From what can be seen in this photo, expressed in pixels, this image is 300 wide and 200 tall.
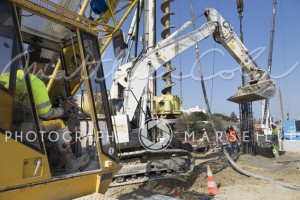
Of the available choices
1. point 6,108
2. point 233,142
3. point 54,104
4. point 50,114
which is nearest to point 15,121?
point 6,108

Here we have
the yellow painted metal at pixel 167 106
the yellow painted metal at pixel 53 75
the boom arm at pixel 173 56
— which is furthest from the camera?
the yellow painted metal at pixel 167 106

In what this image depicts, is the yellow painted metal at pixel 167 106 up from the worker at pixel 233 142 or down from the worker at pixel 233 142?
up

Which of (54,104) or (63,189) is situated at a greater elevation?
(54,104)

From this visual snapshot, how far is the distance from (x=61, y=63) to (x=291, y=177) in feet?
25.2

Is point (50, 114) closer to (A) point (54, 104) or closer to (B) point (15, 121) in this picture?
(B) point (15, 121)

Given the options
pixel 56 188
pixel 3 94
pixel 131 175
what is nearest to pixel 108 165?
pixel 56 188

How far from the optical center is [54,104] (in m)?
5.11

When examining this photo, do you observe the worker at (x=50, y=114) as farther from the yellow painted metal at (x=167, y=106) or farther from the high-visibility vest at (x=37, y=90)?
the yellow painted metal at (x=167, y=106)

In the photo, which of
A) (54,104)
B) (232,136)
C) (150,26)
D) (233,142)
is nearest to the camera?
(54,104)

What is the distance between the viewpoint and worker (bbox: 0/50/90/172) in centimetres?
348

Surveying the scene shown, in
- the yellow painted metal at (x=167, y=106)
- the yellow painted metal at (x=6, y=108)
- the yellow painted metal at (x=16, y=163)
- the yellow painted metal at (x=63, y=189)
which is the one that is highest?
the yellow painted metal at (x=167, y=106)

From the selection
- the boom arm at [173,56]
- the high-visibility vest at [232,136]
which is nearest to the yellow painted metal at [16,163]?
the boom arm at [173,56]

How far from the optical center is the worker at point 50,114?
3.48 m

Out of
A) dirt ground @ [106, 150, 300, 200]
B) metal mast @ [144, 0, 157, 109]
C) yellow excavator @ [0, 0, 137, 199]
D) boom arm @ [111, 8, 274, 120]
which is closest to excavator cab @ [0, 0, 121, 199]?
yellow excavator @ [0, 0, 137, 199]
